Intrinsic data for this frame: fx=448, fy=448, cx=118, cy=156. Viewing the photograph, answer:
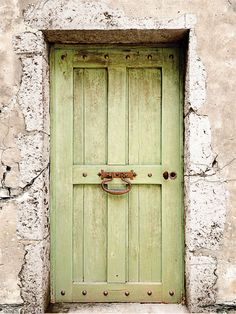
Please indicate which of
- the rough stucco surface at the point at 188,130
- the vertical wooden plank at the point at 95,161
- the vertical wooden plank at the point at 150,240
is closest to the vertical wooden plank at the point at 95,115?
the vertical wooden plank at the point at 95,161

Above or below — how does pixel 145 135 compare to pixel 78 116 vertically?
below

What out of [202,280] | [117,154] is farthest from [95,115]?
[202,280]

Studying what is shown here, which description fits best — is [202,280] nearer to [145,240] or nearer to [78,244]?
[145,240]

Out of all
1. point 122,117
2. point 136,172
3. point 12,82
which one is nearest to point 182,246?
point 136,172

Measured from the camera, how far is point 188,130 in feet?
9.77

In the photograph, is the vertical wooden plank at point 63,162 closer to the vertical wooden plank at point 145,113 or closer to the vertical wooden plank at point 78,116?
the vertical wooden plank at point 78,116

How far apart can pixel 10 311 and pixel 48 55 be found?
175 centimetres

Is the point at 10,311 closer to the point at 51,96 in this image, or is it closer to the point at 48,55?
the point at 51,96

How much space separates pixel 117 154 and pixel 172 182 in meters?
0.43

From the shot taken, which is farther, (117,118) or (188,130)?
(117,118)

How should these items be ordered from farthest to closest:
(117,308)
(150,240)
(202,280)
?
(150,240) → (117,308) → (202,280)

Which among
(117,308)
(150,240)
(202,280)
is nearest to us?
(202,280)

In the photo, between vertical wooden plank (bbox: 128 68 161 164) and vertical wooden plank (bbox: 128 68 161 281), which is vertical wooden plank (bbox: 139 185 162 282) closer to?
vertical wooden plank (bbox: 128 68 161 281)

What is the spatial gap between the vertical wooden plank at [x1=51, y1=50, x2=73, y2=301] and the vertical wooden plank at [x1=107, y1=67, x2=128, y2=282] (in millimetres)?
275
